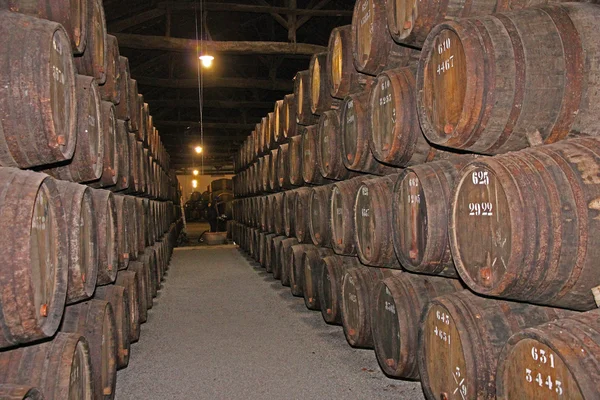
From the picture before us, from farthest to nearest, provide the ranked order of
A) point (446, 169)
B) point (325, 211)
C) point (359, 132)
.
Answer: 1. point (325, 211)
2. point (359, 132)
3. point (446, 169)

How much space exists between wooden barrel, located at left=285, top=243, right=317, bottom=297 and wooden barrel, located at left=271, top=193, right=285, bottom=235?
0.95m

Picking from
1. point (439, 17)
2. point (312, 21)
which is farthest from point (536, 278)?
point (312, 21)

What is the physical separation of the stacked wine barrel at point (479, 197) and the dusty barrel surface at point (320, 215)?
79 centimetres

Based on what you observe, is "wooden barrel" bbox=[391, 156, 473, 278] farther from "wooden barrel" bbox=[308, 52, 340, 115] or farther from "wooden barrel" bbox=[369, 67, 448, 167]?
"wooden barrel" bbox=[308, 52, 340, 115]

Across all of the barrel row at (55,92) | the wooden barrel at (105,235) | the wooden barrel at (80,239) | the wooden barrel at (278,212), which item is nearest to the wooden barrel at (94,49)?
the barrel row at (55,92)

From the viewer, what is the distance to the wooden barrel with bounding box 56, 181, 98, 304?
268 cm

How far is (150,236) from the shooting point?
6.70 meters

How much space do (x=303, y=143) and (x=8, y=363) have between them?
4.23 m

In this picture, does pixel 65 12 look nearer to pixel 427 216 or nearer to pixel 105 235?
pixel 105 235

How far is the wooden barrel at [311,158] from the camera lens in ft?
18.3

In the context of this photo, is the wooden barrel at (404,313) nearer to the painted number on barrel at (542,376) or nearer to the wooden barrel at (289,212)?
the painted number on barrel at (542,376)

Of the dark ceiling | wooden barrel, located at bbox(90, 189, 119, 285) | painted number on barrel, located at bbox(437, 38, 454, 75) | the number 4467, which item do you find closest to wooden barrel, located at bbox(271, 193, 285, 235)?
the dark ceiling

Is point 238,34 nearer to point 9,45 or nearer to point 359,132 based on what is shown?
point 359,132

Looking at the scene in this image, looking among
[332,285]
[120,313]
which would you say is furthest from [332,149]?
[120,313]
